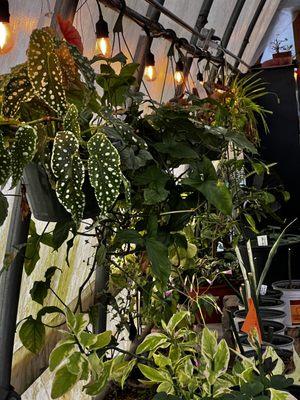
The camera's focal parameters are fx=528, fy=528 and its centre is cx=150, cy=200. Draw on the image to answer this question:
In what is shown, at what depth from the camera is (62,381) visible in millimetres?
1067

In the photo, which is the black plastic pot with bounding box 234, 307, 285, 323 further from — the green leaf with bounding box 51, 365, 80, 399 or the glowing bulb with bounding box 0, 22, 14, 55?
the glowing bulb with bounding box 0, 22, 14, 55

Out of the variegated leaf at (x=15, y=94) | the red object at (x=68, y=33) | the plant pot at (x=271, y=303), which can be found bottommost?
the plant pot at (x=271, y=303)

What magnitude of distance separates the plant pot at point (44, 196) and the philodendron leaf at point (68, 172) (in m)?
0.21

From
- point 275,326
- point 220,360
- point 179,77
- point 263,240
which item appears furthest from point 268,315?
point 179,77

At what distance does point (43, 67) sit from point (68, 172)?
22 centimetres

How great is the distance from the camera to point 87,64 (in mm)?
1207

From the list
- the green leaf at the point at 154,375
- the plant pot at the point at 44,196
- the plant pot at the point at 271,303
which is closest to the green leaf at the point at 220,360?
the green leaf at the point at 154,375

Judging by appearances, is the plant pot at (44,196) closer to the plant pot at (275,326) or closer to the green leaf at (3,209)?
the green leaf at (3,209)

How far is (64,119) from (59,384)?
53cm

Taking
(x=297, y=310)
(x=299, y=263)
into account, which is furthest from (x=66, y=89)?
(x=299, y=263)

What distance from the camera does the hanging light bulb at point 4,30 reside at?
7.01 feet

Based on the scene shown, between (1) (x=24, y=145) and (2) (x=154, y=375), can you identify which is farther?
(2) (x=154, y=375)

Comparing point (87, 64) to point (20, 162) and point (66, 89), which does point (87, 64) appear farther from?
point (20, 162)

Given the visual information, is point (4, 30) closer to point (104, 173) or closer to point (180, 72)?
point (104, 173)
